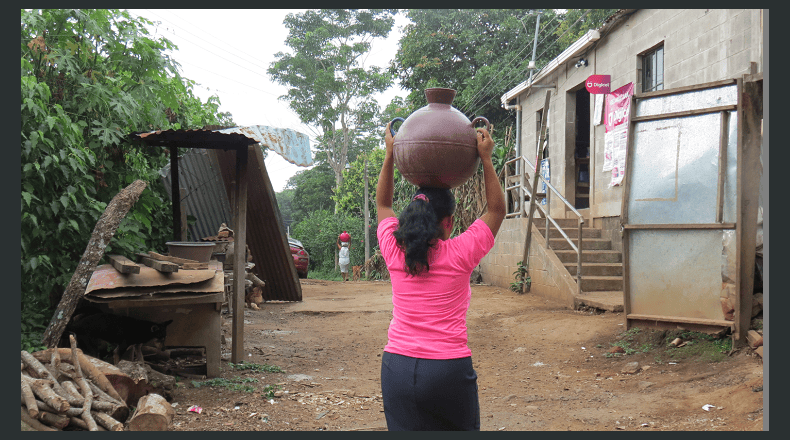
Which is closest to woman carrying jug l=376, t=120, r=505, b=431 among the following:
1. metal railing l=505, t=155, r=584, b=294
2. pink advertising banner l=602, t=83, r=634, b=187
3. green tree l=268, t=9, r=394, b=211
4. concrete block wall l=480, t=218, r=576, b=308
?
metal railing l=505, t=155, r=584, b=294

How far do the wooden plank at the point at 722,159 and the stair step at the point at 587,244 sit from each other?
5283mm

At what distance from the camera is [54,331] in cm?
443

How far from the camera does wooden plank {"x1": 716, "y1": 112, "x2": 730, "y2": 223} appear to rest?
5.57 metres

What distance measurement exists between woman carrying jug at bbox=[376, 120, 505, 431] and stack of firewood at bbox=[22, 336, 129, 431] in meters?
2.38

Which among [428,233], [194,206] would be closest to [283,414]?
[428,233]

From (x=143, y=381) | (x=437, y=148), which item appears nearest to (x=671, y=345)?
(x=437, y=148)

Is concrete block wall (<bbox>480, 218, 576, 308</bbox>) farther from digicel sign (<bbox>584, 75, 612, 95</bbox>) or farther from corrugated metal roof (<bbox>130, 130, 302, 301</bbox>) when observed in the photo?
corrugated metal roof (<bbox>130, 130, 302, 301</bbox>)

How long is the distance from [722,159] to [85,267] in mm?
5766

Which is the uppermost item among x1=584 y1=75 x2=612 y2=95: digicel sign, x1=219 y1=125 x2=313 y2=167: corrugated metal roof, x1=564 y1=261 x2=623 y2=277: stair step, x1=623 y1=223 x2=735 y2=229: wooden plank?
x1=584 y1=75 x2=612 y2=95: digicel sign

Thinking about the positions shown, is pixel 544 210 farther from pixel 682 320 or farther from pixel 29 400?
pixel 29 400

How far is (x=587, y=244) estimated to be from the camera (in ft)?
35.9

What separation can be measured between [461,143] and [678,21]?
8.48m

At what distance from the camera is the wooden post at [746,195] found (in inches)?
213

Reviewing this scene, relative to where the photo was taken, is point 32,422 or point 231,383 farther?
point 231,383
